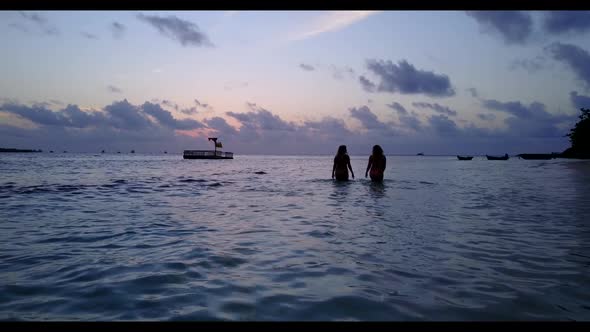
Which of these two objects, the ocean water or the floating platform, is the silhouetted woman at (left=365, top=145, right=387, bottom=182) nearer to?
the ocean water

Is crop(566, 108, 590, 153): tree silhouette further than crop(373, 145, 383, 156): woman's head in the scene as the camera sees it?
Yes

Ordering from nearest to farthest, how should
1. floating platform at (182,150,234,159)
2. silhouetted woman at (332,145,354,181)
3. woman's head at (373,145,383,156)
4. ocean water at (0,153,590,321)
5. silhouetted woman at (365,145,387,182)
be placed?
ocean water at (0,153,590,321)
woman's head at (373,145,383,156)
silhouetted woman at (365,145,387,182)
silhouetted woman at (332,145,354,181)
floating platform at (182,150,234,159)

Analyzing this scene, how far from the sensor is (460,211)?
9.10m

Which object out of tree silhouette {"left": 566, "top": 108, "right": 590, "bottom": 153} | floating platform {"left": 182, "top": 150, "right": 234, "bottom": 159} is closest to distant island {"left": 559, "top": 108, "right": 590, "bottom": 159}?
tree silhouette {"left": 566, "top": 108, "right": 590, "bottom": 153}

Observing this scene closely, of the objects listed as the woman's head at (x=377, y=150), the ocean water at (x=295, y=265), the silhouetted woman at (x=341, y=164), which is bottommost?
the ocean water at (x=295, y=265)

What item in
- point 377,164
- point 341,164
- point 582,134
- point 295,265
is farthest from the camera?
point 582,134

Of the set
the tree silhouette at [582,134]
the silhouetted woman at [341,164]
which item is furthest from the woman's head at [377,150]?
the tree silhouette at [582,134]

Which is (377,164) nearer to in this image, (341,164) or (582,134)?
(341,164)

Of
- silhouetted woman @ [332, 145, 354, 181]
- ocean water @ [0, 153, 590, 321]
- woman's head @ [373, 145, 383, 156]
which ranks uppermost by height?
woman's head @ [373, 145, 383, 156]

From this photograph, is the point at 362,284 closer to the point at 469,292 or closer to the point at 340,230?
the point at 469,292

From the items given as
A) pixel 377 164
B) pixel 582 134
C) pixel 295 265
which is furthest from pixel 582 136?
pixel 295 265

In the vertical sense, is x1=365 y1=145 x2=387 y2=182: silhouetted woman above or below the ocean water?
above

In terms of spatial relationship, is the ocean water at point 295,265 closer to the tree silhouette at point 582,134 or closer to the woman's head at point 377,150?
the woman's head at point 377,150
